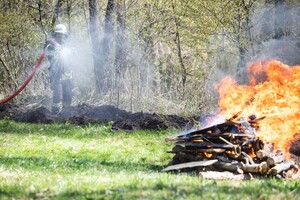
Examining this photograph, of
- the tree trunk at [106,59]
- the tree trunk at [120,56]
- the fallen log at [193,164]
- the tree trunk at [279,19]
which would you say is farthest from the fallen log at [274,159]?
the tree trunk at [106,59]

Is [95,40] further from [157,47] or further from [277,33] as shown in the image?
[277,33]

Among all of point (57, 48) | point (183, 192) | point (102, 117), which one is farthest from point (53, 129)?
point (183, 192)

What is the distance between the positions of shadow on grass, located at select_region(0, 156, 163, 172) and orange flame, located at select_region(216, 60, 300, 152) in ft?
6.60


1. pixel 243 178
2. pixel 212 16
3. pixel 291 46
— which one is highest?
pixel 212 16

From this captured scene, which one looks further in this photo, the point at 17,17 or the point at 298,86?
the point at 17,17

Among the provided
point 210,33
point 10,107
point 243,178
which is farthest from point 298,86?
point 10,107

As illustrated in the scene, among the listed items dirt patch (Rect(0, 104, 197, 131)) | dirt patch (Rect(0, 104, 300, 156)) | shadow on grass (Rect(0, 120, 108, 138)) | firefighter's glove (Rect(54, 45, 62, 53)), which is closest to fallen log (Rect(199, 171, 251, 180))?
dirt patch (Rect(0, 104, 300, 156))

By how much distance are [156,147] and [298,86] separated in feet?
10.7

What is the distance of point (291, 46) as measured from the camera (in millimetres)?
12055

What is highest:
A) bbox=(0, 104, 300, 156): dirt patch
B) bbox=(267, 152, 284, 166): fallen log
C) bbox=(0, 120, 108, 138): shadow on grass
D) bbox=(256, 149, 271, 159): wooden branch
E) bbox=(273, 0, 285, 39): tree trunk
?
bbox=(273, 0, 285, 39): tree trunk

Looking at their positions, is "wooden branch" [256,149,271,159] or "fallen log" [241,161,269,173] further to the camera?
"wooden branch" [256,149,271,159]

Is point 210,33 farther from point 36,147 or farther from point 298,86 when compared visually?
point 36,147

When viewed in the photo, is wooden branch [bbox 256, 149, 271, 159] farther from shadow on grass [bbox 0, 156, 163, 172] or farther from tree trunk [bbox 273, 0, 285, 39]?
tree trunk [bbox 273, 0, 285, 39]

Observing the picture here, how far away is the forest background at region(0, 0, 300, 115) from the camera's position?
14.1 m
